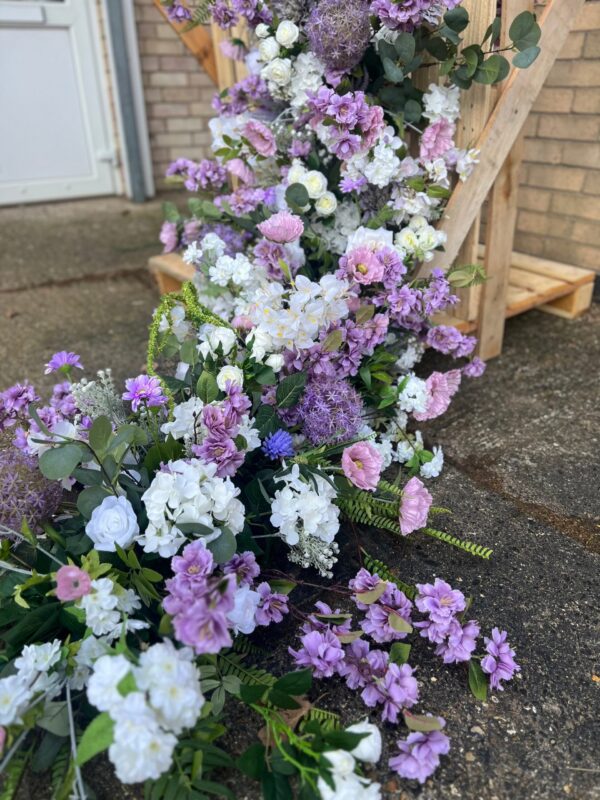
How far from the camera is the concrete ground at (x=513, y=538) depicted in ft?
3.43

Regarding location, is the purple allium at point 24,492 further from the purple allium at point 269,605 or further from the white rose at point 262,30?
the white rose at point 262,30

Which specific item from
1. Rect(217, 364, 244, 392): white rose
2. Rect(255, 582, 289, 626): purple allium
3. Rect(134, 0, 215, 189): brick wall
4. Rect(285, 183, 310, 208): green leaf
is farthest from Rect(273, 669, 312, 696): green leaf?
Rect(134, 0, 215, 189): brick wall

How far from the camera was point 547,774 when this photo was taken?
1019 millimetres

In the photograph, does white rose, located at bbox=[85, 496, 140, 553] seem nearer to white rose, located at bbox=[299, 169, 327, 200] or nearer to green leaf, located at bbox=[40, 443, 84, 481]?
green leaf, located at bbox=[40, 443, 84, 481]

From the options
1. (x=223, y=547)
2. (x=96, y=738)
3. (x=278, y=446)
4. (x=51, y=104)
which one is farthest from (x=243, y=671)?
(x=51, y=104)

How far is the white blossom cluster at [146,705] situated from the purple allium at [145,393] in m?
0.55

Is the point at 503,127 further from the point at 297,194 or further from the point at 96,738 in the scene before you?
the point at 96,738

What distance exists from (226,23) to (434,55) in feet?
2.25

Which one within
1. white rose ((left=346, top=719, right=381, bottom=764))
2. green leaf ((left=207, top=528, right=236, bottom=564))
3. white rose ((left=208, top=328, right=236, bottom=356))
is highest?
white rose ((left=208, top=328, right=236, bottom=356))

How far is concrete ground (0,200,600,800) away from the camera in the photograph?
1044mm

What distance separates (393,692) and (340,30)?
1.53 m

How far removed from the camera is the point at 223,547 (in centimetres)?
115

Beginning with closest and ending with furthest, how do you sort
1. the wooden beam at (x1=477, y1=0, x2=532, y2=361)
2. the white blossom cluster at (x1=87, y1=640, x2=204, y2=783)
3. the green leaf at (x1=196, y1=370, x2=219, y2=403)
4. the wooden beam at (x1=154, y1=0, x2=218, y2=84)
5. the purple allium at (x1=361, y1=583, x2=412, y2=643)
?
the white blossom cluster at (x1=87, y1=640, x2=204, y2=783) → the purple allium at (x1=361, y1=583, x2=412, y2=643) → the green leaf at (x1=196, y1=370, x2=219, y2=403) → the wooden beam at (x1=477, y1=0, x2=532, y2=361) → the wooden beam at (x1=154, y1=0, x2=218, y2=84)

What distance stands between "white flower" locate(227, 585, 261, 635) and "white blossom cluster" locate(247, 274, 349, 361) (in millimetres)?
517
